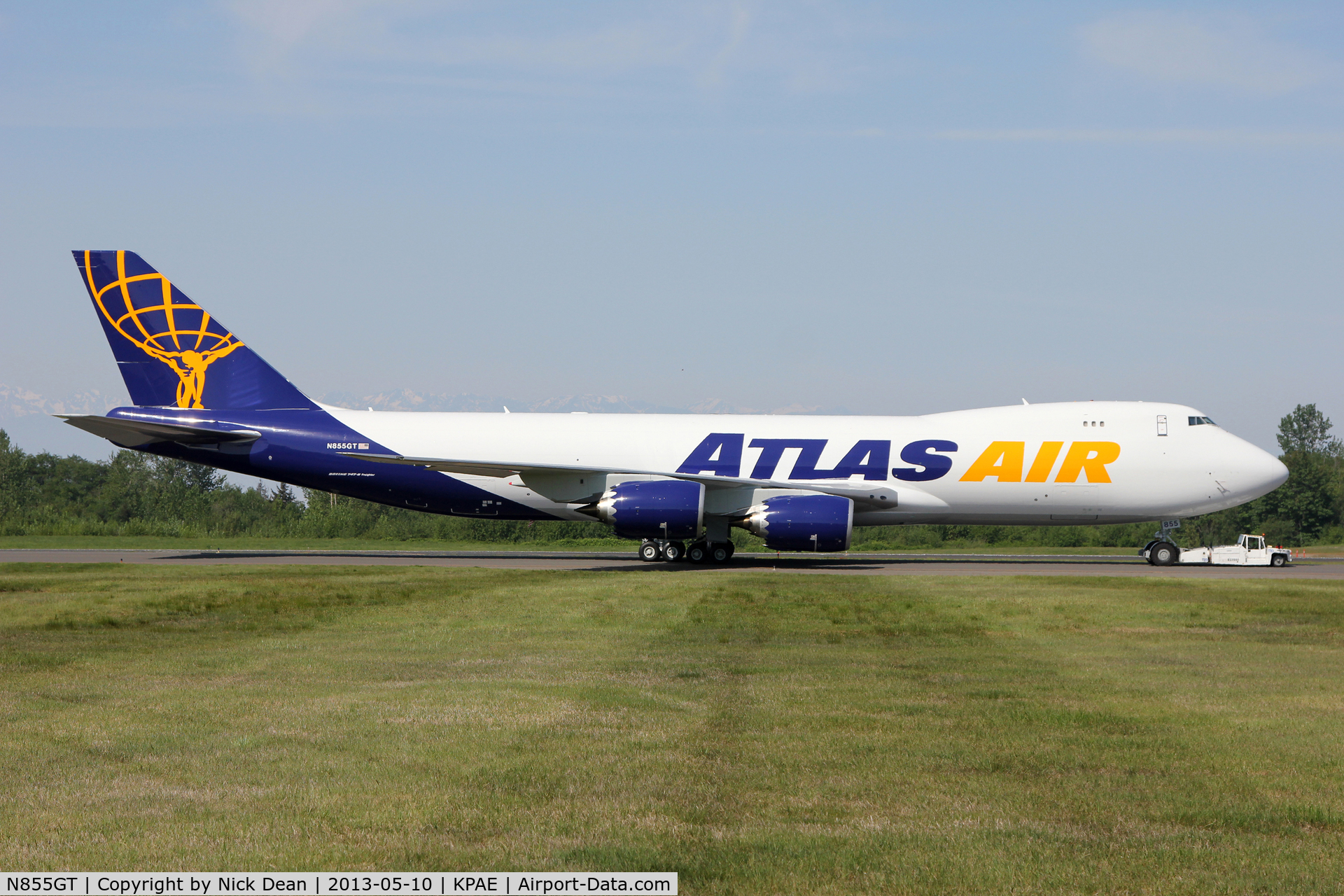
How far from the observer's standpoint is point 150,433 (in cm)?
3209

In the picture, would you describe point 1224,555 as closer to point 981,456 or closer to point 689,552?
point 981,456

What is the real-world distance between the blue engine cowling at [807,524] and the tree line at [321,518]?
12235 mm

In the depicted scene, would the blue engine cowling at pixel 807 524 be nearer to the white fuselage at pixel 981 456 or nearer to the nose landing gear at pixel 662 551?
the white fuselage at pixel 981 456

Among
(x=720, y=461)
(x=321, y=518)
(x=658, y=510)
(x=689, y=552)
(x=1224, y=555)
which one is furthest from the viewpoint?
(x=321, y=518)

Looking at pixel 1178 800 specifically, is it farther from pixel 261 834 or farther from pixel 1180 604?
pixel 1180 604

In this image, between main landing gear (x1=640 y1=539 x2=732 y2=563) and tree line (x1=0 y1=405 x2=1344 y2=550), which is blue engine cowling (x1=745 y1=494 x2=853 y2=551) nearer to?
main landing gear (x1=640 y1=539 x2=732 y2=563)

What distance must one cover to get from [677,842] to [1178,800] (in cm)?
314

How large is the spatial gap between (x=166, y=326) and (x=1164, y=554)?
30045mm

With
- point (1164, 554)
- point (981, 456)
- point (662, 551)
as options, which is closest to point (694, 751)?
point (981, 456)

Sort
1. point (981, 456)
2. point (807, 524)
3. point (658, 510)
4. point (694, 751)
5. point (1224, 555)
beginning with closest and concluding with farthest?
point (694, 751) → point (807, 524) → point (658, 510) → point (981, 456) → point (1224, 555)

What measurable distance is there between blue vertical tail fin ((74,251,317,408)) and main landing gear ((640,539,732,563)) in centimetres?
1106

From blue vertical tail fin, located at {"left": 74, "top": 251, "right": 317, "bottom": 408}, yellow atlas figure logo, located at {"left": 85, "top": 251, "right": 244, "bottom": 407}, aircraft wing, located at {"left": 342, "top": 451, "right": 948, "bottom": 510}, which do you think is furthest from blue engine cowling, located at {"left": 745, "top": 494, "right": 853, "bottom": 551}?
yellow atlas figure logo, located at {"left": 85, "top": 251, "right": 244, "bottom": 407}

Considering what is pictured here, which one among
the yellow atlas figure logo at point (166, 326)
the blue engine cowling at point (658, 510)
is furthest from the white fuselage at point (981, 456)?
the yellow atlas figure logo at point (166, 326)

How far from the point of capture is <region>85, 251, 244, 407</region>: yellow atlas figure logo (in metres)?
33.7
